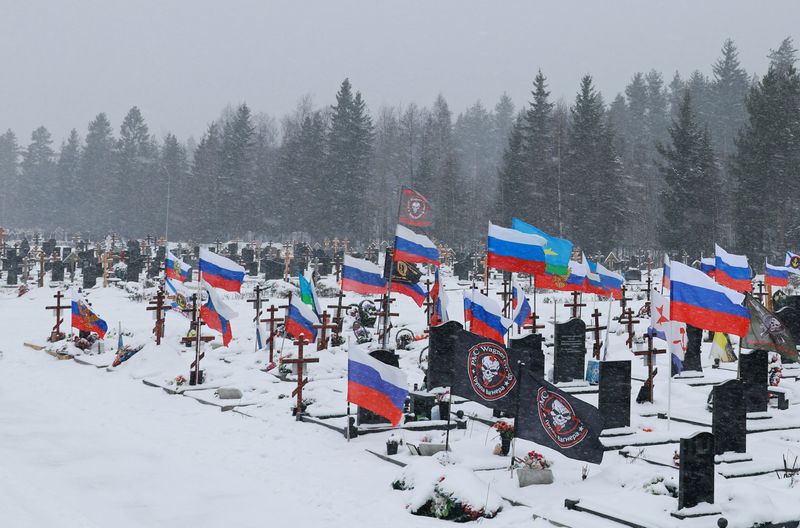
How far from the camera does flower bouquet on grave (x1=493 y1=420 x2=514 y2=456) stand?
12.1m

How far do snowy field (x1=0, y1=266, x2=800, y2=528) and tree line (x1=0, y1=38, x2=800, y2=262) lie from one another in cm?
3217

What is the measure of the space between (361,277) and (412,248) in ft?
10.1

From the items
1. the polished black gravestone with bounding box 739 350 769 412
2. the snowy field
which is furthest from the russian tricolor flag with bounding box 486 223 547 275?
the polished black gravestone with bounding box 739 350 769 412

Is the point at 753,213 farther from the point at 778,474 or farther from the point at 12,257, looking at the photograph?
the point at 12,257

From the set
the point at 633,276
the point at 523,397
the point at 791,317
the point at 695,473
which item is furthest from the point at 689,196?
the point at 695,473

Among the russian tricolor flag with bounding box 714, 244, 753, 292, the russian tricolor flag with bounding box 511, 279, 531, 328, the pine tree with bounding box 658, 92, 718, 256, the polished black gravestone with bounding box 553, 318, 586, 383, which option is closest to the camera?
the polished black gravestone with bounding box 553, 318, 586, 383

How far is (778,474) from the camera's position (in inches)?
445

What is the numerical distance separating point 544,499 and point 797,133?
147 feet

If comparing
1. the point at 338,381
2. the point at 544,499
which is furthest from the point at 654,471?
the point at 338,381

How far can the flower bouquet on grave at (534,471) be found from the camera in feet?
35.7

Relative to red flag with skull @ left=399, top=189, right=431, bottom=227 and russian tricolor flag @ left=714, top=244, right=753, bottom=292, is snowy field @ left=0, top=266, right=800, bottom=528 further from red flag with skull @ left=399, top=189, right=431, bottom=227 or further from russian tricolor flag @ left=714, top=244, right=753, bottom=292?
red flag with skull @ left=399, top=189, right=431, bottom=227

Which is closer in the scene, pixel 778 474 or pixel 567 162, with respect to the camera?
pixel 778 474

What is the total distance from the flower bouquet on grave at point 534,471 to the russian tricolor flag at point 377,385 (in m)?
2.39

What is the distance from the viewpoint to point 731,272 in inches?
916
